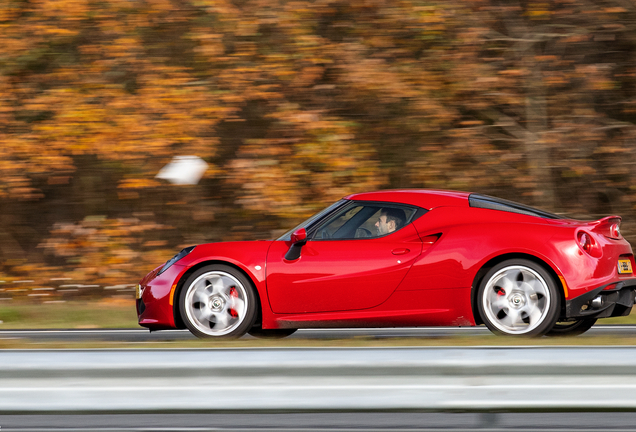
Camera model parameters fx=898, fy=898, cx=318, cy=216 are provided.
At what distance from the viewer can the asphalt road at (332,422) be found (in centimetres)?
429

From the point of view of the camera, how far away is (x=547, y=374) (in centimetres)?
411

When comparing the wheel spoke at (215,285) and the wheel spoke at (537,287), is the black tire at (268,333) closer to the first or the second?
the wheel spoke at (215,285)

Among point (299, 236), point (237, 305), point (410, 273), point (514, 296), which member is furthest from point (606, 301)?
point (237, 305)

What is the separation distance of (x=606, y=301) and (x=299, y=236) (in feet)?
7.29

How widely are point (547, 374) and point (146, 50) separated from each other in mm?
12027

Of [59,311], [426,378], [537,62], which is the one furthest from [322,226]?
[537,62]

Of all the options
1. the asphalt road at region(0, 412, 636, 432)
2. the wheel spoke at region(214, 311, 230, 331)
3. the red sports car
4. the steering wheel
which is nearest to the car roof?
the red sports car

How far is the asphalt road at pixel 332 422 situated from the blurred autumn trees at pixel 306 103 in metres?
9.50

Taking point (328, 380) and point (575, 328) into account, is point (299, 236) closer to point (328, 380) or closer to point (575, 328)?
point (575, 328)

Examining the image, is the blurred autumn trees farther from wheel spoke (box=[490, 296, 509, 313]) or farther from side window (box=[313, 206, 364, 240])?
wheel spoke (box=[490, 296, 509, 313])

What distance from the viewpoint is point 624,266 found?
6.48 m

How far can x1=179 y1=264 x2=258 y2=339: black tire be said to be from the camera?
660 centimetres

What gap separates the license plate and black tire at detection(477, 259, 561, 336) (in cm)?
55

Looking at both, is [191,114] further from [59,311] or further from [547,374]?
[547,374]
